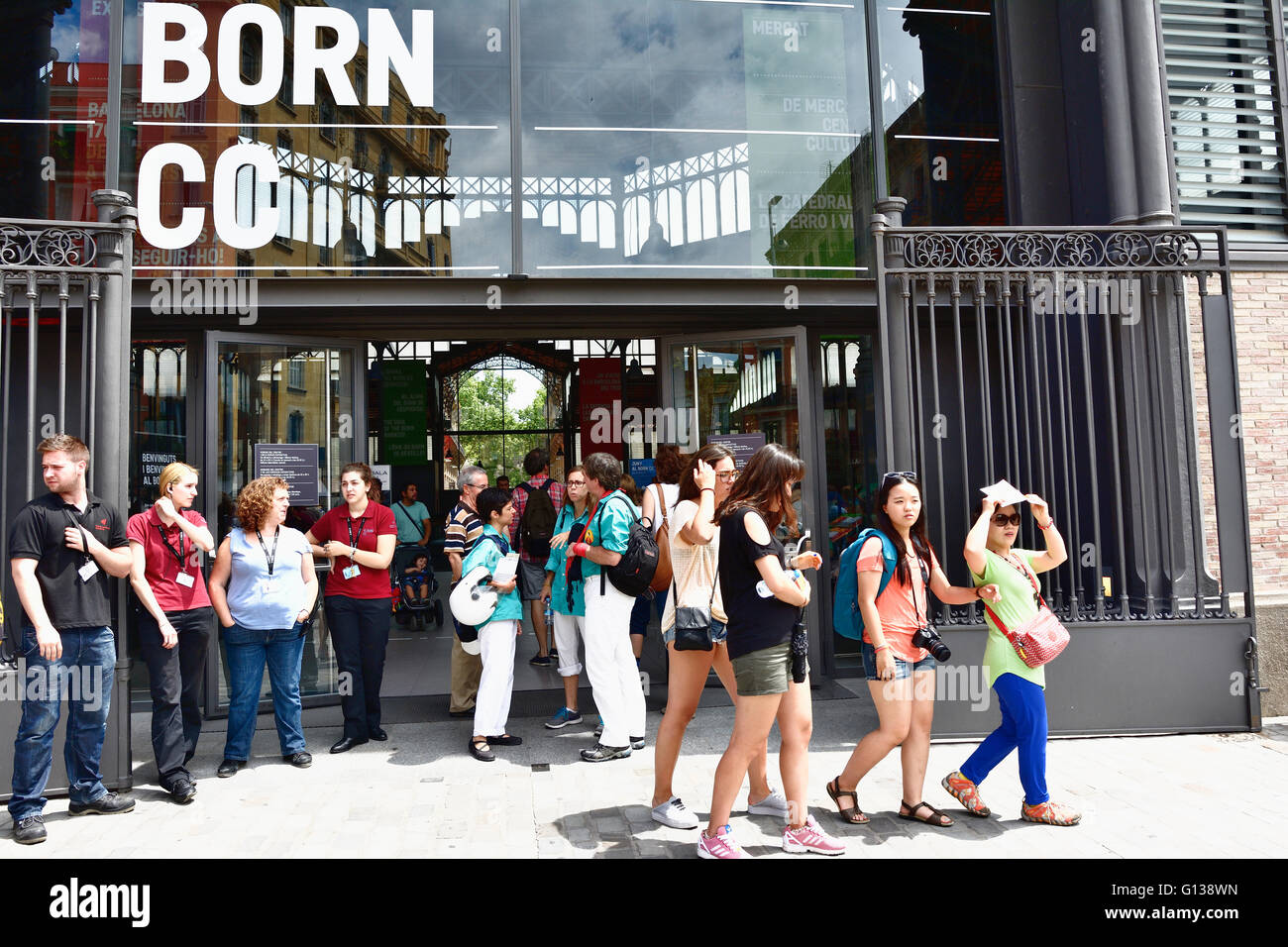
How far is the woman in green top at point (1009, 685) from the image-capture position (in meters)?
4.28

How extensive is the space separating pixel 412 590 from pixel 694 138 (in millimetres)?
6837

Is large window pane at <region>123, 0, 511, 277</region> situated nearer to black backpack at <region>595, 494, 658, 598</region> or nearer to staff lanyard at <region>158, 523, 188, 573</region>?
A: staff lanyard at <region>158, 523, 188, 573</region>

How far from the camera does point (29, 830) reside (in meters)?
4.30

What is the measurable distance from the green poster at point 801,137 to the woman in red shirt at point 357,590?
3896 mm

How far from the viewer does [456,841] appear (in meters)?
4.23

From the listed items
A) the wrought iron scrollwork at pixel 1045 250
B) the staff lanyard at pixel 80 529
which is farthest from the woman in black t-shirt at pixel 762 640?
the staff lanyard at pixel 80 529

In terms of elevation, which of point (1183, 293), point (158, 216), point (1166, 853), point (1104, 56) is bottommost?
point (1166, 853)

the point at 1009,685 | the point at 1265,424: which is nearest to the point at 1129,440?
the point at 1265,424

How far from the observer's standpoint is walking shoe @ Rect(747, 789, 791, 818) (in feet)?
14.8

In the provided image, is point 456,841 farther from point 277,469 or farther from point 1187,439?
point 1187,439

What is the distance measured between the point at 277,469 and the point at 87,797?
3.01 meters

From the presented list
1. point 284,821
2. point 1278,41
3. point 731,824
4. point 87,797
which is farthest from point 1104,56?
point 87,797

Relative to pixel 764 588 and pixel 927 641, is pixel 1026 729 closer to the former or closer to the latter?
pixel 927 641

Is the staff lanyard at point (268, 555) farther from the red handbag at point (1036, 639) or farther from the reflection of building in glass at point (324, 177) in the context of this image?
the red handbag at point (1036, 639)
